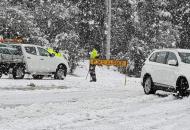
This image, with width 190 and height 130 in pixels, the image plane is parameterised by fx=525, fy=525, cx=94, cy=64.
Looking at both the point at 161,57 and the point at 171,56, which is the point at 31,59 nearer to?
the point at 161,57

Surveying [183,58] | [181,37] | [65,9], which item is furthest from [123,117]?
[181,37]

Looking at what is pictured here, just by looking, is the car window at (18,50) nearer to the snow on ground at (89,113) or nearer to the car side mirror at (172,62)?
the snow on ground at (89,113)

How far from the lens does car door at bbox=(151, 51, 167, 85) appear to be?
17.9m

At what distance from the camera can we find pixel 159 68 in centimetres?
1802

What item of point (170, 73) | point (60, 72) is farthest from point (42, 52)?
point (170, 73)

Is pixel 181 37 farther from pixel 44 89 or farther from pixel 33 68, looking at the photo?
pixel 44 89

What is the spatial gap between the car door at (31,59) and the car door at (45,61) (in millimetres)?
319

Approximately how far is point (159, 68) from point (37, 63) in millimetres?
9737

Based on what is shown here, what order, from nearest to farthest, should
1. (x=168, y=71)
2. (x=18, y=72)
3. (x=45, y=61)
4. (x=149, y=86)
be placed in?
(x=168, y=71)
(x=149, y=86)
(x=18, y=72)
(x=45, y=61)

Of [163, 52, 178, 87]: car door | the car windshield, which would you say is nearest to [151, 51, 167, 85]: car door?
[163, 52, 178, 87]: car door

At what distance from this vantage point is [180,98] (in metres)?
16.5

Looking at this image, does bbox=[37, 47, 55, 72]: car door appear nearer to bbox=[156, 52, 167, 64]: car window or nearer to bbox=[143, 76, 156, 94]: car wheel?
bbox=[143, 76, 156, 94]: car wheel

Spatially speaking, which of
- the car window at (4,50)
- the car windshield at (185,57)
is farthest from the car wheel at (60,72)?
the car windshield at (185,57)

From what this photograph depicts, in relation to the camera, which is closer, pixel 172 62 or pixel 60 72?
pixel 172 62
